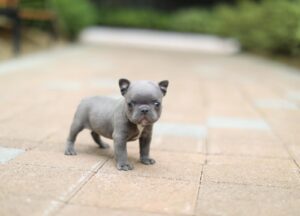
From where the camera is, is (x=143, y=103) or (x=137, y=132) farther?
(x=137, y=132)

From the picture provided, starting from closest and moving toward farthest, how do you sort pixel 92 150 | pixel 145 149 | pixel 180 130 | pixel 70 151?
pixel 145 149, pixel 70 151, pixel 92 150, pixel 180 130

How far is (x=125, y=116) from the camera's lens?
473 centimetres

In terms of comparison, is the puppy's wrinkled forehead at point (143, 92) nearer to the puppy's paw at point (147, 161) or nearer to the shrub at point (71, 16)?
the puppy's paw at point (147, 161)

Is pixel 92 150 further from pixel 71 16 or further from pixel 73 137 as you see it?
pixel 71 16

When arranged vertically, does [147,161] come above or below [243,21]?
above

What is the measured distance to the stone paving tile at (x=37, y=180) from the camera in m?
4.01

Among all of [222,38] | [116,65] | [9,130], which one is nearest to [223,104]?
[9,130]

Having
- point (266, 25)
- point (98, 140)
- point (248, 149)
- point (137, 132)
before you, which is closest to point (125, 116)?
point (137, 132)

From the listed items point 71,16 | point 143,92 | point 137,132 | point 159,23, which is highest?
point 143,92

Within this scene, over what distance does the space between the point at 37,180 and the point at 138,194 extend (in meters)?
0.91

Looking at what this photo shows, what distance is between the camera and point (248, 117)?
25.3ft

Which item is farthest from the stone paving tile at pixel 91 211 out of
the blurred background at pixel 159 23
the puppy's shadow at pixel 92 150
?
the blurred background at pixel 159 23

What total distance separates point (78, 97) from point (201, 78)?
418cm

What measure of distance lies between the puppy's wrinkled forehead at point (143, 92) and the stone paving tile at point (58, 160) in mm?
853
